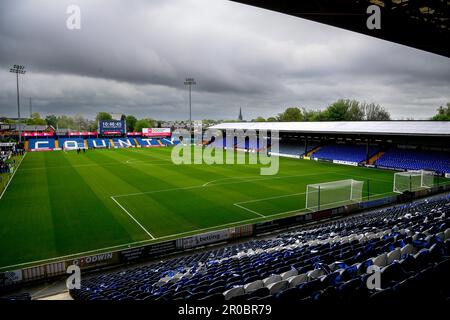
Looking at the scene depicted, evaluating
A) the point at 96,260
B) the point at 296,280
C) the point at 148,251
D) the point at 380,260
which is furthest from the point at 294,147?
the point at 296,280

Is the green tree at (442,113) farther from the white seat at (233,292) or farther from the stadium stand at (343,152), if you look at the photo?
the white seat at (233,292)

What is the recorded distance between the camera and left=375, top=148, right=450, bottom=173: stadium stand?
38.2 metres

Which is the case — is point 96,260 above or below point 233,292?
below

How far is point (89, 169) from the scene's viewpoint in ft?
136

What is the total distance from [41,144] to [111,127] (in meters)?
17.6

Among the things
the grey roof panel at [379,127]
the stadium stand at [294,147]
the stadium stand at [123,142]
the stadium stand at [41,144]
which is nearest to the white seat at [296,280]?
the grey roof panel at [379,127]

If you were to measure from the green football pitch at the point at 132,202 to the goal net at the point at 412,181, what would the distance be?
1.11 m

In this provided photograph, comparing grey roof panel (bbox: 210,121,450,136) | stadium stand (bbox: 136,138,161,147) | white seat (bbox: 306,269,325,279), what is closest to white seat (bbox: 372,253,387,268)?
white seat (bbox: 306,269,325,279)

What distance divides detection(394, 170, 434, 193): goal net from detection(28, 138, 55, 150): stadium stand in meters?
70.0

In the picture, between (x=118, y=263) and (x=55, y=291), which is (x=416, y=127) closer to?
(x=118, y=263)

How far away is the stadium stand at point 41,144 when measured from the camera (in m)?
69.4

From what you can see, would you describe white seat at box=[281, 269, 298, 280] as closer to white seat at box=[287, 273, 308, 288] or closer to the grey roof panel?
white seat at box=[287, 273, 308, 288]

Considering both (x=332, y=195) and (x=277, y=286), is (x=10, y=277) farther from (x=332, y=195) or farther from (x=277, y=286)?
(x=332, y=195)

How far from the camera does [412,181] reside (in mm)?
29859
